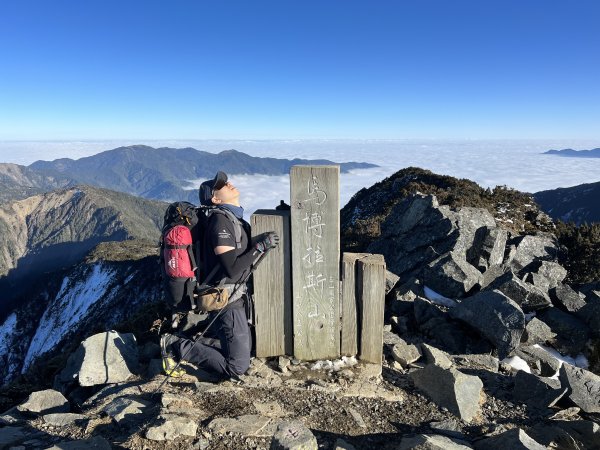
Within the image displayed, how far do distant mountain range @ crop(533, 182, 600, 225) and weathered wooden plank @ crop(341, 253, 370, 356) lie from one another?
11876 cm

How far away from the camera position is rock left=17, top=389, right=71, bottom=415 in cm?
570

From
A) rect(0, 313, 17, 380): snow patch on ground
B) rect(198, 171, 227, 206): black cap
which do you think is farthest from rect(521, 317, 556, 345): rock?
rect(0, 313, 17, 380): snow patch on ground

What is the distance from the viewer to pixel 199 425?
456 cm

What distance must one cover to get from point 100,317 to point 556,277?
69556mm

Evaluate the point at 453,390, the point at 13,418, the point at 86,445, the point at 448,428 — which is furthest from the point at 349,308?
the point at 13,418

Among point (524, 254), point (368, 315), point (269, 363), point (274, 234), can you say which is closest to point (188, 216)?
point (274, 234)

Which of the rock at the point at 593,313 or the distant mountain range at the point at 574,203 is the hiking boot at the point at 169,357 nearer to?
the rock at the point at 593,313

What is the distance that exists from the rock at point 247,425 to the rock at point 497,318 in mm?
4417

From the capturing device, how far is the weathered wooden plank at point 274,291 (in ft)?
19.9

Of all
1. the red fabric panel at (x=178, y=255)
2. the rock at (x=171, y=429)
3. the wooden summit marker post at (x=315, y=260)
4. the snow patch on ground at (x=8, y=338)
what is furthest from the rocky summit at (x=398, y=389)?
the snow patch on ground at (x=8, y=338)

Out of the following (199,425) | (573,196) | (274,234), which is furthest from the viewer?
(573,196)

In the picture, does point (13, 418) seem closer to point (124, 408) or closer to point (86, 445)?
point (124, 408)

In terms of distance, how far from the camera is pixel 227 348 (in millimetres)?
5957

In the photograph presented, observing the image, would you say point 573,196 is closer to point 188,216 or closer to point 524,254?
point 524,254
